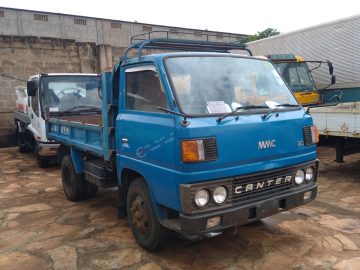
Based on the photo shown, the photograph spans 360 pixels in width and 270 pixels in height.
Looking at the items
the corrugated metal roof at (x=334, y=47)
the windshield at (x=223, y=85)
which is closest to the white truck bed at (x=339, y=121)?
the windshield at (x=223, y=85)

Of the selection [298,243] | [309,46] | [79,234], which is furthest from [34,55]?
[298,243]

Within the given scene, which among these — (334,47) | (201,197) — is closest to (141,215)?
(201,197)

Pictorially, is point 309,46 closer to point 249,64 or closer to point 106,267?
point 249,64

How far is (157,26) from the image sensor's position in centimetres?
2358

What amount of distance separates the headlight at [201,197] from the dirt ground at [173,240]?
78 centimetres

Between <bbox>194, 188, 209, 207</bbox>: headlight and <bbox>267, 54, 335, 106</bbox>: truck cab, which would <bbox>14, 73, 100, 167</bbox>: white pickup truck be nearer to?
<bbox>267, 54, 335, 106</bbox>: truck cab

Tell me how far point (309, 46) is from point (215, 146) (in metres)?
9.04

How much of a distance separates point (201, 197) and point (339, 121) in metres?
4.06

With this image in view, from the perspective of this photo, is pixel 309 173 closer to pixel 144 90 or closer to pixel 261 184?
pixel 261 184

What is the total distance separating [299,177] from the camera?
387 cm

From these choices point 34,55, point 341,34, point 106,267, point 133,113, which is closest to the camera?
point 106,267

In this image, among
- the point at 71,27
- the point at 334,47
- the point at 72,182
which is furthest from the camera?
the point at 71,27

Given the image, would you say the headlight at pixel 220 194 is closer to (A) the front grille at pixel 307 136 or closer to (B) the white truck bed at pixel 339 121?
(A) the front grille at pixel 307 136

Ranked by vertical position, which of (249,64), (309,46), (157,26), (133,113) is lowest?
(133,113)
